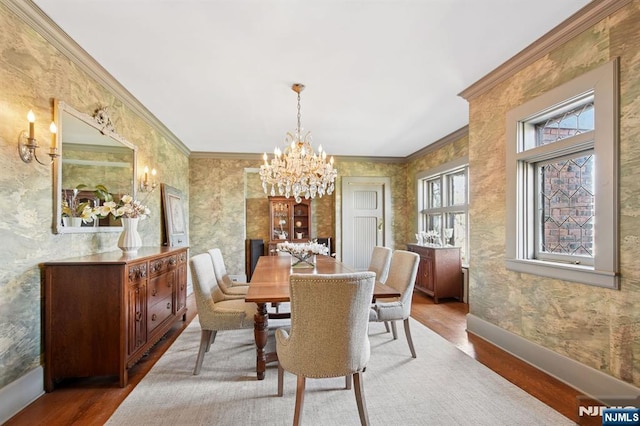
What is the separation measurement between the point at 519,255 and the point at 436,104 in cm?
198

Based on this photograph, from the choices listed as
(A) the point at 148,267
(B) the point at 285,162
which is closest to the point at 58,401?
(A) the point at 148,267

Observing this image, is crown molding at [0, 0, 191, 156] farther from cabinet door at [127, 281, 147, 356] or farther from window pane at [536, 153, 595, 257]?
window pane at [536, 153, 595, 257]

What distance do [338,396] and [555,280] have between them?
1960mm

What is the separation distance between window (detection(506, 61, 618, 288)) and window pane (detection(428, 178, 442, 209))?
2.79m

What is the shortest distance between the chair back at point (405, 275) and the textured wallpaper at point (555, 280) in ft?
3.26

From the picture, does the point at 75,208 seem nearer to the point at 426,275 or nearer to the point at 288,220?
the point at 288,220

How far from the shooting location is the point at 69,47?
244 cm

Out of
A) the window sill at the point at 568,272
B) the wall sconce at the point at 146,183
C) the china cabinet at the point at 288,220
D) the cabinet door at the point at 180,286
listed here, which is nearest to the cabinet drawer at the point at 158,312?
the cabinet door at the point at 180,286

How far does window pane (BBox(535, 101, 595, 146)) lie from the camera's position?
242cm

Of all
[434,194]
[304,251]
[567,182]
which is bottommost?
[304,251]

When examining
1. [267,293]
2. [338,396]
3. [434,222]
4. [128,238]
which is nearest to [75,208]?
[128,238]

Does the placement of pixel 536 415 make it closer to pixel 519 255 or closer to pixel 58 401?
pixel 519 255

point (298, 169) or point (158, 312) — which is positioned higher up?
point (298, 169)

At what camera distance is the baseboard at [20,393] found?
1913mm
